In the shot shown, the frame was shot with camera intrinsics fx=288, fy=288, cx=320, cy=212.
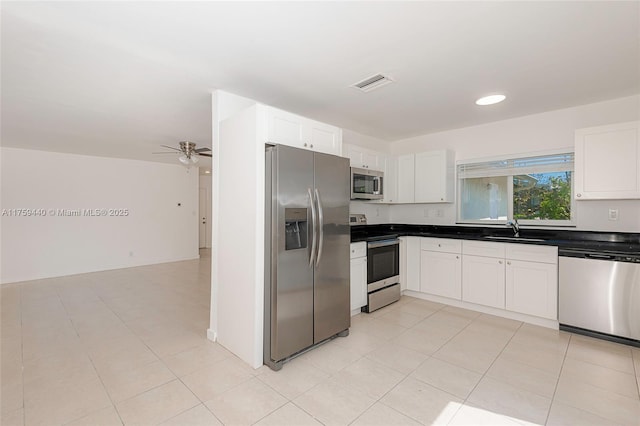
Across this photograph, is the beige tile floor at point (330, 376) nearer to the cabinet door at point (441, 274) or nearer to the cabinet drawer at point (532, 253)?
the cabinet door at point (441, 274)

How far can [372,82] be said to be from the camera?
8.82 ft

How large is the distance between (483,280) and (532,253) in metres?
0.61

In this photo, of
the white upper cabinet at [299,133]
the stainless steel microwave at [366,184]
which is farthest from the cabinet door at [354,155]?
the white upper cabinet at [299,133]

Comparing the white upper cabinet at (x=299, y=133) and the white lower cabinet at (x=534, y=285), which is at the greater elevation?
the white upper cabinet at (x=299, y=133)

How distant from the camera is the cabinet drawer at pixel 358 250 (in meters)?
3.31

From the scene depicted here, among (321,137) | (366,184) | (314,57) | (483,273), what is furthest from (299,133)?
(483,273)

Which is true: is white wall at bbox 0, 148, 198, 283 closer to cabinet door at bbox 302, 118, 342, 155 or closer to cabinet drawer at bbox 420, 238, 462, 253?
cabinet door at bbox 302, 118, 342, 155

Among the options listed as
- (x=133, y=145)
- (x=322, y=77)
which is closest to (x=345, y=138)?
(x=322, y=77)

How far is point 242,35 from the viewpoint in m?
1.97

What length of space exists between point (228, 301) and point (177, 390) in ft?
2.48

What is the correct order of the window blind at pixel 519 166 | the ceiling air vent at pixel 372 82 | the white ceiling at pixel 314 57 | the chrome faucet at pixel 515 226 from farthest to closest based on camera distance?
the chrome faucet at pixel 515 226 < the window blind at pixel 519 166 < the ceiling air vent at pixel 372 82 < the white ceiling at pixel 314 57

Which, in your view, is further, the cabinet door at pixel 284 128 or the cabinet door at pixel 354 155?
the cabinet door at pixel 354 155

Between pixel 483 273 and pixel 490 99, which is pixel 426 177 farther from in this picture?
pixel 483 273

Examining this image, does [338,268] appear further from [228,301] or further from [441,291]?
[441,291]
